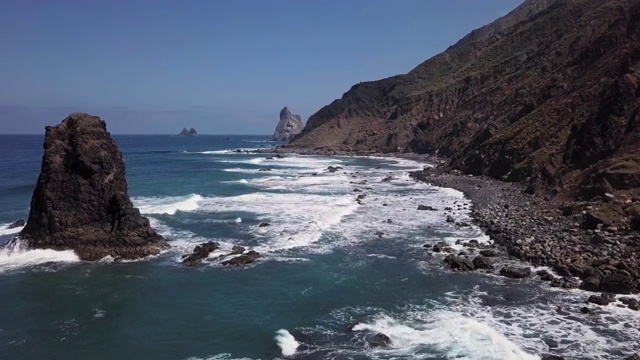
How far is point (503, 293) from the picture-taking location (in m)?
23.2

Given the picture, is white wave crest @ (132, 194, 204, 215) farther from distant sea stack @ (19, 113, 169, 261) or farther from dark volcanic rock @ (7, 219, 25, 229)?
distant sea stack @ (19, 113, 169, 261)

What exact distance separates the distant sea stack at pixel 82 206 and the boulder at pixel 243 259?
5361 millimetres

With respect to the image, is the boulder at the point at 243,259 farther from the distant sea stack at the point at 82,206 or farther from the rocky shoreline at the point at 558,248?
the rocky shoreline at the point at 558,248

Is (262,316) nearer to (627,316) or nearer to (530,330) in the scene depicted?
(530,330)

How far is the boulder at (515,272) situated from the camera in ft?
82.4

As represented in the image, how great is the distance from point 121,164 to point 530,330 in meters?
26.2

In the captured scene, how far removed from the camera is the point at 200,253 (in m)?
29.8

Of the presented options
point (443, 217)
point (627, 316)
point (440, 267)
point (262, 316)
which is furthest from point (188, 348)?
point (443, 217)

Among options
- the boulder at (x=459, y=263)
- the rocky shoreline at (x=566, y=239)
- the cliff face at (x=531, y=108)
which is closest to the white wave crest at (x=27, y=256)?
the boulder at (x=459, y=263)

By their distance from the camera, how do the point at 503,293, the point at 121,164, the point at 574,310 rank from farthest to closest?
the point at 121,164, the point at 503,293, the point at 574,310

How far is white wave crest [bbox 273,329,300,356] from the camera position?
18.0 meters

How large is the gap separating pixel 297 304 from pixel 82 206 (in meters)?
15.9

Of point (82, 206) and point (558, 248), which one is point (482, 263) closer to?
point (558, 248)

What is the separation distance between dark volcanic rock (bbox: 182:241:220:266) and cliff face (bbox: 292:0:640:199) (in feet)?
90.4
